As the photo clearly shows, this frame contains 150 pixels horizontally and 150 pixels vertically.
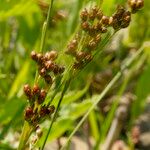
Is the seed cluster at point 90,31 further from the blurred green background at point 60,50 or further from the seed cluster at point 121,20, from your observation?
the blurred green background at point 60,50

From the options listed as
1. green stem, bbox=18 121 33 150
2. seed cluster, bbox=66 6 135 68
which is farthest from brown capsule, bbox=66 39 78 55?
green stem, bbox=18 121 33 150

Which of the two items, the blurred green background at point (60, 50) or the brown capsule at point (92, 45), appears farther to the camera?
the blurred green background at point (60, 50)

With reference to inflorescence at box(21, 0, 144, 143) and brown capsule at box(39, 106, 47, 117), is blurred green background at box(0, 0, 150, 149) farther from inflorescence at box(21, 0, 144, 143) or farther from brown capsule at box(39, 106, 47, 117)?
brown capsule at box(39, 106, 47, 117)

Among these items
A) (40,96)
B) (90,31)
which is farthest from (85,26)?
(40,96)

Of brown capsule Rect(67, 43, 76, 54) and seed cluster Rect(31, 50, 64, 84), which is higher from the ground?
brown capsule Rect(67, 43, 76, 54)

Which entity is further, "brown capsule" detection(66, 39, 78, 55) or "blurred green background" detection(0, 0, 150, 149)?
"blurred green background" detection(0, 0, 150, 149)

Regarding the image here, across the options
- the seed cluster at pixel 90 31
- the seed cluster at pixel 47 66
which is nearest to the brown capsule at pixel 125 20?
the seed cluster at pixel 90 31

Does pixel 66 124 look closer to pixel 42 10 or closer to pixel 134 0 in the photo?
pixel 42 10

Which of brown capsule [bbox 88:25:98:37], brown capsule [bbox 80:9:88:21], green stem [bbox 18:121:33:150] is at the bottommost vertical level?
green stem [bbox 18:121:33:150]
